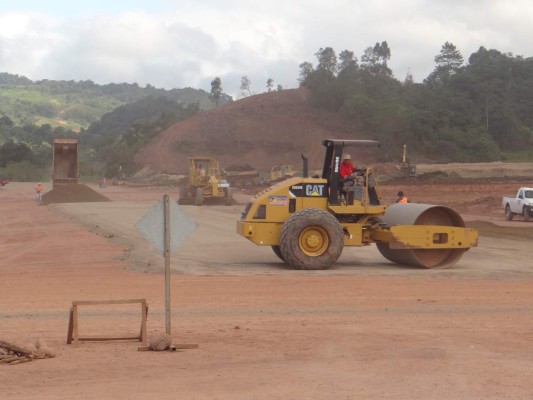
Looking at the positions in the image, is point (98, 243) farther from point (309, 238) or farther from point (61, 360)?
point (61, 360)

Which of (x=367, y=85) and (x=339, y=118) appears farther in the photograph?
(x=367, y=85)

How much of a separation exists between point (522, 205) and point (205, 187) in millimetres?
18283

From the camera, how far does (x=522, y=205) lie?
38219mm

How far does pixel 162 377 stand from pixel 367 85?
354ft

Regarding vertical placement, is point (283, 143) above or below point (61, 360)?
above

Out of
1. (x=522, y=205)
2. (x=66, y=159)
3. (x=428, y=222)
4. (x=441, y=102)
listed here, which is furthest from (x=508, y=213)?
(x=441, y=102)

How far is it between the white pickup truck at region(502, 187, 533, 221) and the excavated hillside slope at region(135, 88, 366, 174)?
5217cm

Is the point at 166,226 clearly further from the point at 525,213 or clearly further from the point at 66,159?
the point at 66,159

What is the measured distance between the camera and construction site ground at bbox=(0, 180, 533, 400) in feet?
28.7

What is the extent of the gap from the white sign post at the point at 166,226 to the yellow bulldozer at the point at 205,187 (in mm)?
37447

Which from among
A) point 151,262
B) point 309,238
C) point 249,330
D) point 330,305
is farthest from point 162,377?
point 151,262

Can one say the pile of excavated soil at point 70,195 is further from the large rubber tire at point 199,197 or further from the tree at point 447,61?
the tree at point 447,61

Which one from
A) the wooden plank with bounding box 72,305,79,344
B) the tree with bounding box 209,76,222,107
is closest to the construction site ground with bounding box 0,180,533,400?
the wooden plank with bounding box 72,305,79,344

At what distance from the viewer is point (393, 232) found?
18.8m
